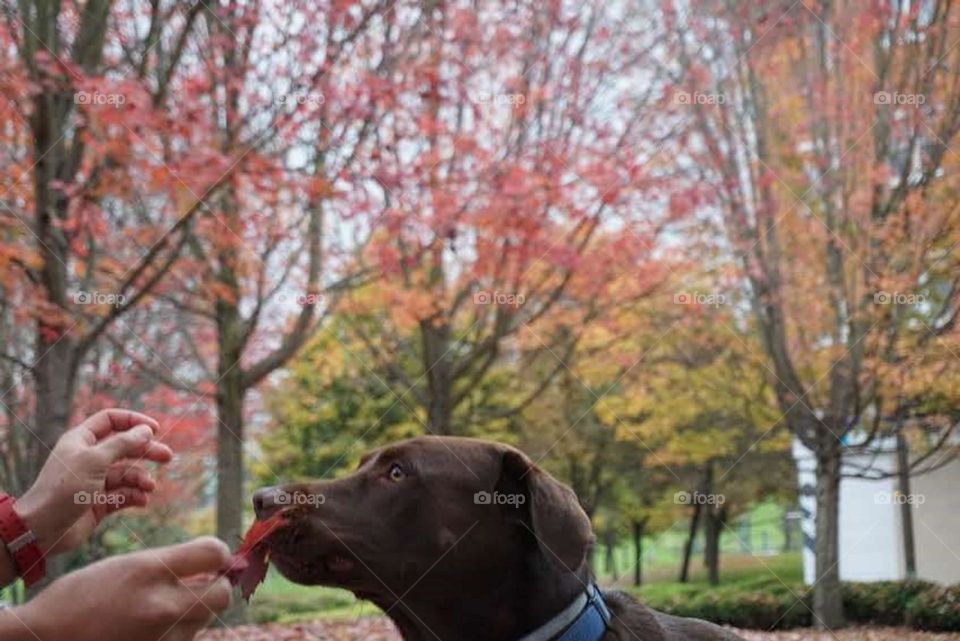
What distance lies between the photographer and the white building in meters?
6.05

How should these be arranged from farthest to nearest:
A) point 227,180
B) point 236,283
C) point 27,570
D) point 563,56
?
point 563,56
point 236,283
point 227,180
point 27,570

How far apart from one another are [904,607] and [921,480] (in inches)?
55.9

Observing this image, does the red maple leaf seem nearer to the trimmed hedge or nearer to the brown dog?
the brown dog

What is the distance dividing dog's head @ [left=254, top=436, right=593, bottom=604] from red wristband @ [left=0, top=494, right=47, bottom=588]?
36cm

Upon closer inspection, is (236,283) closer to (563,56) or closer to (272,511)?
(563,56)

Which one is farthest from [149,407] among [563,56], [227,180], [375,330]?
[563,56]

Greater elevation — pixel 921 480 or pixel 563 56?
pixel 563 56

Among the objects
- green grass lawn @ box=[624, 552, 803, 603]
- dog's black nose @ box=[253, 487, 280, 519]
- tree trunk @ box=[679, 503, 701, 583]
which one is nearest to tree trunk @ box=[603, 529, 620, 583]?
green grass lawn @ box=[624, 552, 803, 603]

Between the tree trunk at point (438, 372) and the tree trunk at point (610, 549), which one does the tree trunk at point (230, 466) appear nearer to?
the tree trunk at point (438, 372)

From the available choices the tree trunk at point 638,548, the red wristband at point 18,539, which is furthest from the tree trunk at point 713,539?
the red wristband at point 18,539

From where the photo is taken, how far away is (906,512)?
629 cm

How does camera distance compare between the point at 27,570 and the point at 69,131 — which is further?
the point at 69,131

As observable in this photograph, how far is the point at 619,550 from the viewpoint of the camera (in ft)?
33.2

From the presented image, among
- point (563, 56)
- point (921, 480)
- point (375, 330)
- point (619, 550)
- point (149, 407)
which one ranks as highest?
point (563, 56)
